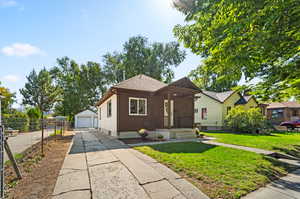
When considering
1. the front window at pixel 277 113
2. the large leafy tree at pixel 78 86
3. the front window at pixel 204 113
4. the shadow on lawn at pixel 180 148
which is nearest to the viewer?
the shadow on lawn at pixel 180 148

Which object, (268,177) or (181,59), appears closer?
(268,177)

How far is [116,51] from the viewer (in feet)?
104

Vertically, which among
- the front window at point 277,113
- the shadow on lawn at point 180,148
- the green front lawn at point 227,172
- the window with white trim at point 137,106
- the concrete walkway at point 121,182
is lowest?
the shadow on lawn at point 180,148

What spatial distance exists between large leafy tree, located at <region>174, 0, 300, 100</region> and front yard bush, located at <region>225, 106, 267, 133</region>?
9044 mm

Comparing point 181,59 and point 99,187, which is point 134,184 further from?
point 181,59

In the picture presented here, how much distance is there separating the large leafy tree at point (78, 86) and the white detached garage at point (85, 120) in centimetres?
513

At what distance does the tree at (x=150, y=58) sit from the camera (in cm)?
2681

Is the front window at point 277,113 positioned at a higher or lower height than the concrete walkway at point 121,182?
higher

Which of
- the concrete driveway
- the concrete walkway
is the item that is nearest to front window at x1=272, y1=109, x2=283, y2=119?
the concrete walkway

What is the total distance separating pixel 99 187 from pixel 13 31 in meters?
8.58

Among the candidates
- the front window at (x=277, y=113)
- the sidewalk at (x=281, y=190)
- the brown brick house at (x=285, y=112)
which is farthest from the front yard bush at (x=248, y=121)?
the front window at (x=277, y=113)

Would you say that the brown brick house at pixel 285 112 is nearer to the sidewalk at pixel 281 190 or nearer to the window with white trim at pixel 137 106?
the window with white trim at pixel 137 106

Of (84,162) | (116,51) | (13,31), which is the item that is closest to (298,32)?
(84,162)

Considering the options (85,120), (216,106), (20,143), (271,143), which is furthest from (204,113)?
(85,120)
